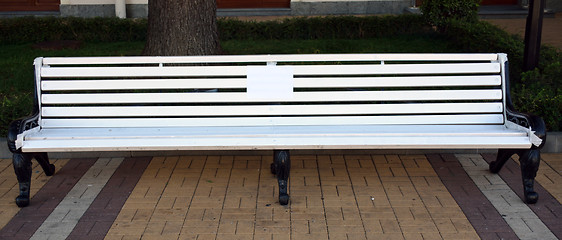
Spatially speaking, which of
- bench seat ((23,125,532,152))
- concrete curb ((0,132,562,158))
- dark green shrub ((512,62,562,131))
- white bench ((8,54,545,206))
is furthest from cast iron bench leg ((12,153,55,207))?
dark green shrub ((512,62,562,131))

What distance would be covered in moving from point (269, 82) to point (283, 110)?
258 mm

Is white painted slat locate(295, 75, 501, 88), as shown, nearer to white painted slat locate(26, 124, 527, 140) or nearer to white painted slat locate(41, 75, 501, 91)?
white painted slat locate(41, 75, 501, 91)

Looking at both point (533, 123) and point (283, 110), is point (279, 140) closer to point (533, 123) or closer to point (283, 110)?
point (283, 110)

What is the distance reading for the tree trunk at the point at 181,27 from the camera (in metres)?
7.18

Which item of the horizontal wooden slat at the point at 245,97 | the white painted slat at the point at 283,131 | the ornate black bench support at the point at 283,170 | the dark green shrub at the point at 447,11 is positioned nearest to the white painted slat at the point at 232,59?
Answer: the horizontal wooden slat at the point at 245,97

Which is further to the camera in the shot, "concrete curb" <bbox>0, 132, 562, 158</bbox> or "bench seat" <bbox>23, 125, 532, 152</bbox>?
"concrete curb" <bbox>0, 132, 562, 158</bbox>

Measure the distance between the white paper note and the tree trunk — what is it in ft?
7.57

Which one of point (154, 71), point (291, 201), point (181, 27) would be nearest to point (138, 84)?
point (154, 71)

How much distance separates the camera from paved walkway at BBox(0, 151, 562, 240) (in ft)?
14.1

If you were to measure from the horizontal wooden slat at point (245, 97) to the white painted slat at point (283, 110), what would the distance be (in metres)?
0.05

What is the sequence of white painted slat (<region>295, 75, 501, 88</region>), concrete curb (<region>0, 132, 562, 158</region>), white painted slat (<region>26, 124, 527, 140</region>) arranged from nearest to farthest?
white painted slat (<region>26, 124, 527, 140</region>), white painted slat (<region>295, 75, 501, 88</region>), concrete curb (<region>0, 132, 562, 158</region>)

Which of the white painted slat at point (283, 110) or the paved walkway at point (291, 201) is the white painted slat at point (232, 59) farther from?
the paved walkway at point (291, 201)

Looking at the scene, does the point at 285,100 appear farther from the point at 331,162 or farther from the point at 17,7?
the point at 17,7

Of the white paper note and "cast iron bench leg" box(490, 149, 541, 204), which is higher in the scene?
the white paper note
